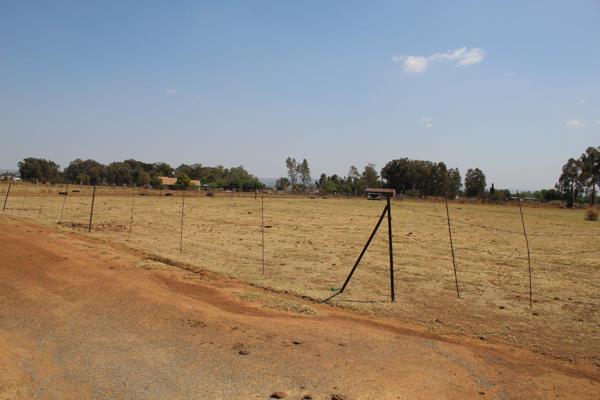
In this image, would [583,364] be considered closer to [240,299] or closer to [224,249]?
[240,299]

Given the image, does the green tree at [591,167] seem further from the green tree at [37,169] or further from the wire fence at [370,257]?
the green tree at [37,169]

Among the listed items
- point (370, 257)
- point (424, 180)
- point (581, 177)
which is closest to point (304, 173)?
point (424, 180)

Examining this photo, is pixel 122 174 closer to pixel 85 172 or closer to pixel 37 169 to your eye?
pixel 85 172

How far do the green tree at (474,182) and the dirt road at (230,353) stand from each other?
387 feet

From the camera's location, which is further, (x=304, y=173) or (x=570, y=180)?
(x=304, y=173)

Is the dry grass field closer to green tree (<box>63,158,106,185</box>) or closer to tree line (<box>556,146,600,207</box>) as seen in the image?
tree line (<box>556,146,600,207</box>)

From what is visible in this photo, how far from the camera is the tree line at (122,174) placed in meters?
119

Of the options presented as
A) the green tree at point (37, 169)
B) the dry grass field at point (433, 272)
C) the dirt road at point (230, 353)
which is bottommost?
the dirt road at point (230, 353)

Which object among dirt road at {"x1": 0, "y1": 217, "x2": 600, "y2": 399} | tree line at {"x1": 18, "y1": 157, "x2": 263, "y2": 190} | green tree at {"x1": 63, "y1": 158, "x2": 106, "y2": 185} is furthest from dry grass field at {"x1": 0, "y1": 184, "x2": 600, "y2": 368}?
green tree at {"x1": 63, "y1": 158, "x2": 106, "y2": 185}

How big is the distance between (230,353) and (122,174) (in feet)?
443

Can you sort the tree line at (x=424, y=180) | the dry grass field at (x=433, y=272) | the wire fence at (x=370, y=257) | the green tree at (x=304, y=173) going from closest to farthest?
1. the dry grass field at (x=433, y=272)
2. the wire fence at (x=370, y=257)
3. the tree line at (x=424, y=180)
4. the green tree at (x=304, y=173)

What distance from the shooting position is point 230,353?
5980 mm

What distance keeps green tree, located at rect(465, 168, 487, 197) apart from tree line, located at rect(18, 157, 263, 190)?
59.9m

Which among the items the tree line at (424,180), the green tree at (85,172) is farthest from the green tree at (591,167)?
the green tree at (85,172)
